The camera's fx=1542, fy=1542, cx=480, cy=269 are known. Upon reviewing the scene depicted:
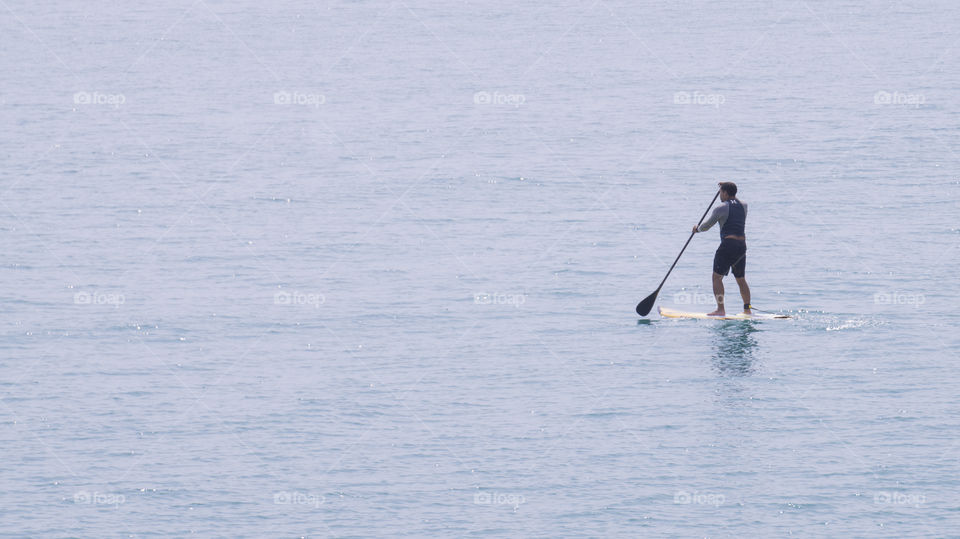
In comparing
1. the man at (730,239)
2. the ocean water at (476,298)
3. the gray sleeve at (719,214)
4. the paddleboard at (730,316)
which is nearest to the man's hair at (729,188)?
the man at (730,239)

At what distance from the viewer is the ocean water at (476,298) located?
55.3 ft

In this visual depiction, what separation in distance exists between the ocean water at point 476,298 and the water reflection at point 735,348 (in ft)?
0.32

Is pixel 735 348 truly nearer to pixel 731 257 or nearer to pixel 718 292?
pixel 718 292

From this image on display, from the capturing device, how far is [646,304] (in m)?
24.2

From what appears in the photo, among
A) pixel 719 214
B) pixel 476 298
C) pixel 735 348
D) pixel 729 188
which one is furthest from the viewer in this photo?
pixel 476 298

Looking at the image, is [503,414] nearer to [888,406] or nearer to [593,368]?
[593,368]

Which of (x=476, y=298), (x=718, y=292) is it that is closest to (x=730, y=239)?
(x=718, y=292)

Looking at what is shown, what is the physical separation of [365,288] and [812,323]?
8029mm

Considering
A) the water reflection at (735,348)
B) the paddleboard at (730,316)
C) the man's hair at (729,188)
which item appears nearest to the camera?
the water reflection at (735,348)

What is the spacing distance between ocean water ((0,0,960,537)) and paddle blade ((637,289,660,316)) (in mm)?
251

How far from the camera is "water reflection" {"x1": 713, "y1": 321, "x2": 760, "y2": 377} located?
21.0m

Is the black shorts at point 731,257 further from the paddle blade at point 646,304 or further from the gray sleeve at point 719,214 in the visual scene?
the paddle blade at point 646,304

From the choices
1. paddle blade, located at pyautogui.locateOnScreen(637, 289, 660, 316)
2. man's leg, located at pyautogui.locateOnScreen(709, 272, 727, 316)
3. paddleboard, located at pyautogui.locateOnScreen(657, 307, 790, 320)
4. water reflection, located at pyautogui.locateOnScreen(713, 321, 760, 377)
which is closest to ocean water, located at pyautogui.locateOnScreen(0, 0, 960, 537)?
water reflection, located at pyautogui.locateOnScreen(713, 321, 760, 377)

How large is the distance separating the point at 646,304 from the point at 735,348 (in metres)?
2.39
